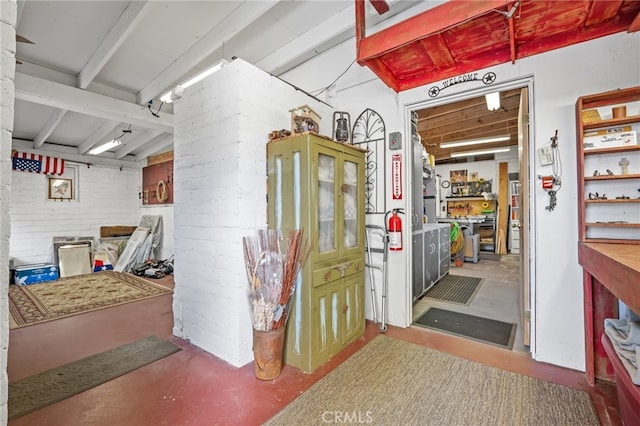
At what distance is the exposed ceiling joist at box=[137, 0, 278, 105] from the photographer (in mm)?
2871

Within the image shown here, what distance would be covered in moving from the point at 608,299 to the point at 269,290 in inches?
99.9

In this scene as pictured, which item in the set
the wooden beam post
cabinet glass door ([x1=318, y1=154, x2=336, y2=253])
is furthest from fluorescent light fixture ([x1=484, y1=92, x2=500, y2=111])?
the wooden beam post

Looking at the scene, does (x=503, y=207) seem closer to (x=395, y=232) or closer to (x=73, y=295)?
(x=395, y=232)

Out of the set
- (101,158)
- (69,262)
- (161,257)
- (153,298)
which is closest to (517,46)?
(153,298)

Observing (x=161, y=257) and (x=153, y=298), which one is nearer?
(x=153, y=298)

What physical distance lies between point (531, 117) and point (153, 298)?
5280 mm

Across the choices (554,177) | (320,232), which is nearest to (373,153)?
(320,232)

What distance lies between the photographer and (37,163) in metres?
6.45

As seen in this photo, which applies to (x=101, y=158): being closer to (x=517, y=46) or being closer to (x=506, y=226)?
(x=517, y=46)

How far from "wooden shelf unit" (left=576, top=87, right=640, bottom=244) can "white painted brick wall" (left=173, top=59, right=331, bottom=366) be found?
2.48 metres

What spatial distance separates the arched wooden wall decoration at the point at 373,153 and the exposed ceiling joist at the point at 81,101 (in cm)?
369

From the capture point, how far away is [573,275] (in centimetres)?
228

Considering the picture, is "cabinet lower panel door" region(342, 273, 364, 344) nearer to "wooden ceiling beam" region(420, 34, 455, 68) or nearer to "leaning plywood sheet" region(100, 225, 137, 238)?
"wooden ceiling beam" region(420, 34, 455, 68)

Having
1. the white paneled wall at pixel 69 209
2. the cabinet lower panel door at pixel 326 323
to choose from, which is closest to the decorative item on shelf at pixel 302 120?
the cabinet lower panel door at pixel 326 323
